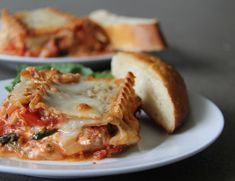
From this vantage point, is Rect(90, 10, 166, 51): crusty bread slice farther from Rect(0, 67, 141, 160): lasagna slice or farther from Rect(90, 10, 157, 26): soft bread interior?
Rect(0, 67, 141, 160): lasagna slice

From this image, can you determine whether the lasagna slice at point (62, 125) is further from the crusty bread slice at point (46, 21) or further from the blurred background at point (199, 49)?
the crusty bread slice at point (46, 21)

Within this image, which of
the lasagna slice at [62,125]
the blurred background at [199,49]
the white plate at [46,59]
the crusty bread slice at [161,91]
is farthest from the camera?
the white plate at [46,59]

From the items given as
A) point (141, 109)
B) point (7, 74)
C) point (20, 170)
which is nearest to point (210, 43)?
point (7, 74)

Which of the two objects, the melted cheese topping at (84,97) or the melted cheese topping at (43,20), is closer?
the melted cheese topping at (84,97)

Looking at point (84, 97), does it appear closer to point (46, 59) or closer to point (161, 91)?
point (161, 91)

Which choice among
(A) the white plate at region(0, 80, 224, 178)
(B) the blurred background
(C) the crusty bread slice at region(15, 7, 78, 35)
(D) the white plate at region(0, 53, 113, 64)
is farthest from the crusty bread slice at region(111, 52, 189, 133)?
(C) the crusty bread slice at region(15, 7, 78, 35)

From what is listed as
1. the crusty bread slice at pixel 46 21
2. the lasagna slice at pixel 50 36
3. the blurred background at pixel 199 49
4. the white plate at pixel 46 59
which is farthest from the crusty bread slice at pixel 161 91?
the crusty bread slice at pixel 46 21

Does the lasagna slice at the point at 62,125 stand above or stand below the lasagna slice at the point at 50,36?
above
